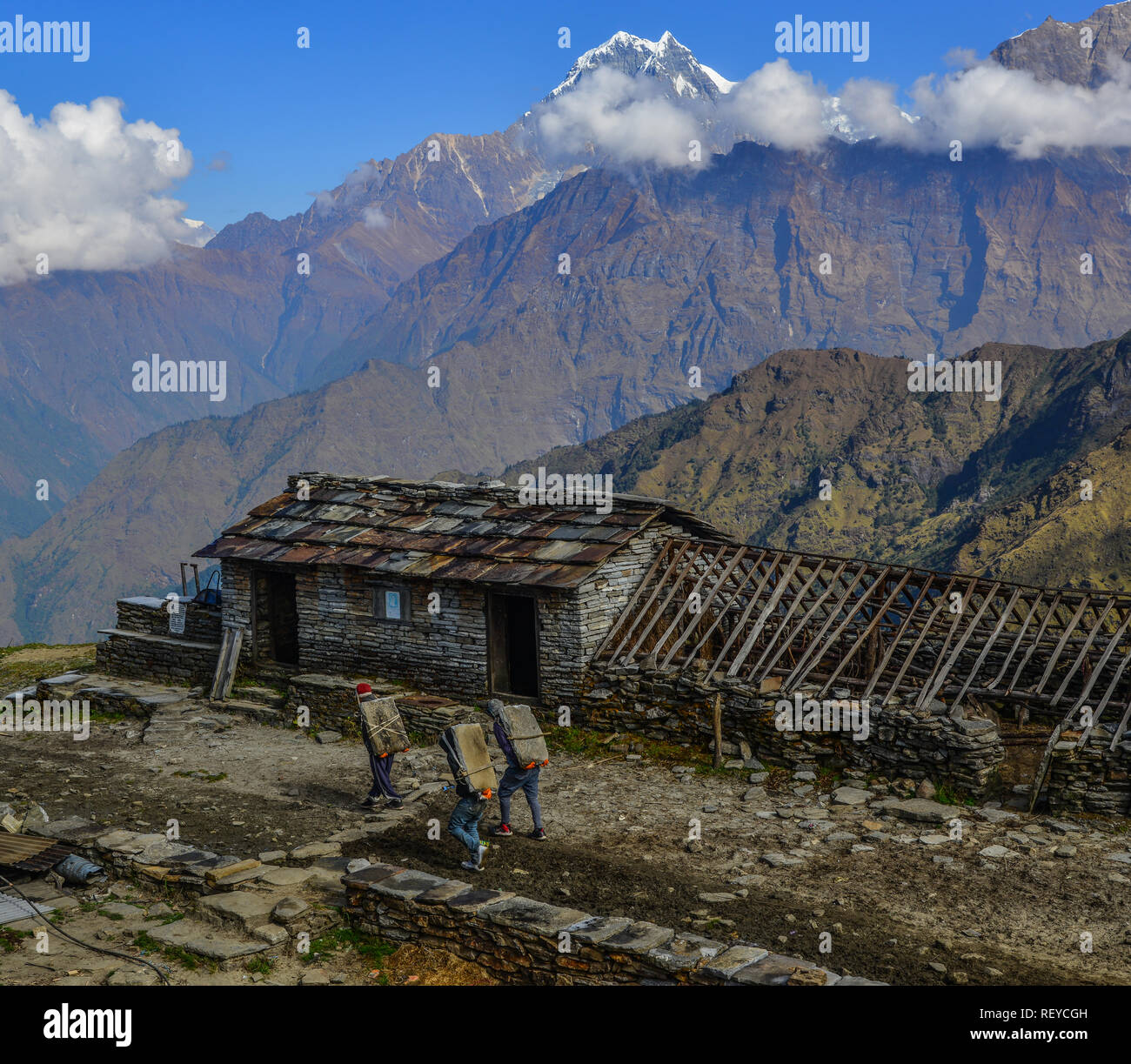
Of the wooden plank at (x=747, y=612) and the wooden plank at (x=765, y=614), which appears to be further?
the wooden plank at (x=747, y=612)

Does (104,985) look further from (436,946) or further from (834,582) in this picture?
(834,582)

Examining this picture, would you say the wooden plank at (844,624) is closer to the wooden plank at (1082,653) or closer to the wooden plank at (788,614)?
the wooden plank at (788,614)

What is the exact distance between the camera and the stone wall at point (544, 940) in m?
8.46

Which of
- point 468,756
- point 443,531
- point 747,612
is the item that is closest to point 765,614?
point 747,612

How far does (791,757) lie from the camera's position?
1568cm

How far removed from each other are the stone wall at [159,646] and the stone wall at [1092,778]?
15914 mm

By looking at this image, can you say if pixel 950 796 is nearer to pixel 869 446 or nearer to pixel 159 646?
pixel 159 646

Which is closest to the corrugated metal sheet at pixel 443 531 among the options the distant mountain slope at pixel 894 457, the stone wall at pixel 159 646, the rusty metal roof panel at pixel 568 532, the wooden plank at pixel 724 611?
the rusty metal roof panel at pixel 568 532

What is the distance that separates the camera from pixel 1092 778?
1344 centimetres

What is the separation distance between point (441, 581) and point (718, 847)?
27.2 ft
